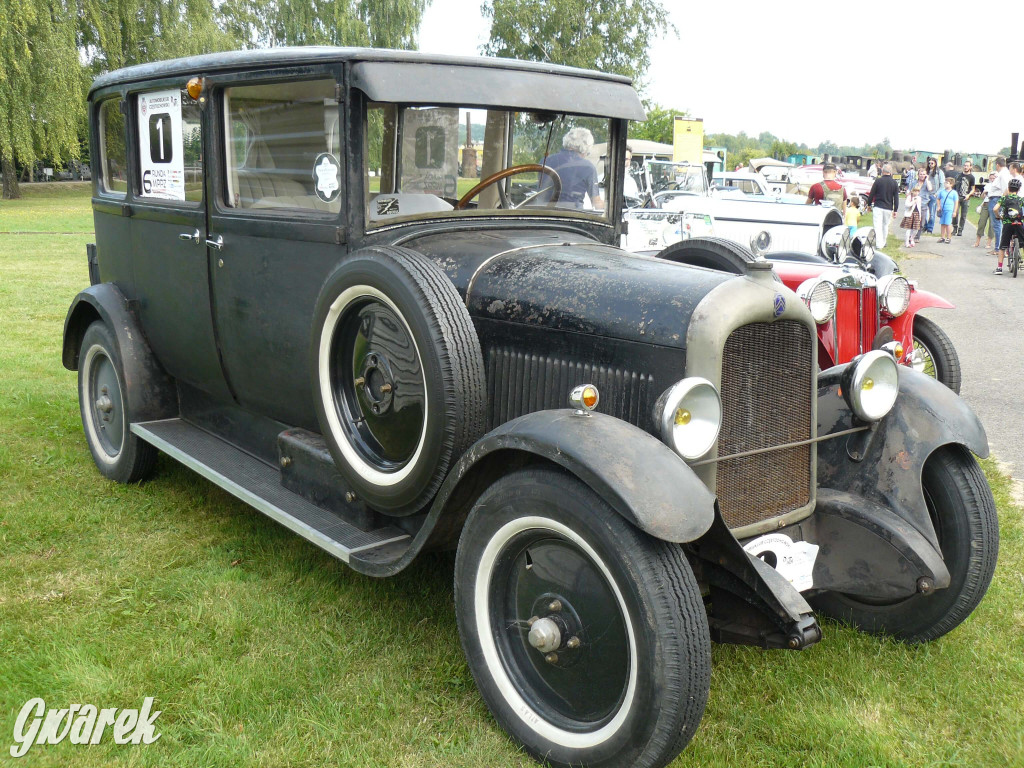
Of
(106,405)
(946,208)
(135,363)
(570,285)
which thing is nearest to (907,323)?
(570,285)

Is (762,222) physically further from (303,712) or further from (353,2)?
(353,2)

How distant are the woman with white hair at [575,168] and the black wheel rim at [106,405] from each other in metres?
2.52

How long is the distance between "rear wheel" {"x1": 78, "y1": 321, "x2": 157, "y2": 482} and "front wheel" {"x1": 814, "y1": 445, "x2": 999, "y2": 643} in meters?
3.56

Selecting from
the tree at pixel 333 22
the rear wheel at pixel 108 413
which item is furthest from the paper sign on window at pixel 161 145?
the tree at pixel 333 22

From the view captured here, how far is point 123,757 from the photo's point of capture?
2.52 metres

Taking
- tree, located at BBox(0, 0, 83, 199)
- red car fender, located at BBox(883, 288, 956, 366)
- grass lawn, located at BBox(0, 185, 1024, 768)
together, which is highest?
tree, located at BBox(0, 0, 83, 199)

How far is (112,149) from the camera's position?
15.4 ft

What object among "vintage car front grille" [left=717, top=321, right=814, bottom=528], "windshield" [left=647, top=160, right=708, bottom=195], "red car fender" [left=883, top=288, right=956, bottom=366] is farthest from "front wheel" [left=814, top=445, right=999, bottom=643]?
"windshield" [left=647, top=160, right=708, bottom=195]

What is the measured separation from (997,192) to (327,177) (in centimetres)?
1725

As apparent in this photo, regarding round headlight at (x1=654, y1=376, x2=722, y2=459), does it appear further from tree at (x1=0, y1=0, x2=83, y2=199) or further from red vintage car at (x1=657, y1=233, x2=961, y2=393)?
tree at (x1=0, y1=0, x2=83, y2=199)

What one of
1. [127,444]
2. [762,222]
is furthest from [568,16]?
[127,444]

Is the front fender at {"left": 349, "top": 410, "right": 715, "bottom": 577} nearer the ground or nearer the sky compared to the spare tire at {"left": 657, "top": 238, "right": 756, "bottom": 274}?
nearer the ground

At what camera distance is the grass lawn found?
2.58 metres

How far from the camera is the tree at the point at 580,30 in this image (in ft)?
115
